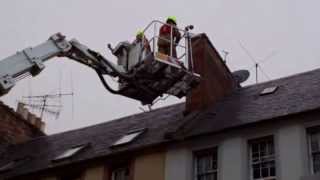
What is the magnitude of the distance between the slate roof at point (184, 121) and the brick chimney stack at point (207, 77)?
46 cm

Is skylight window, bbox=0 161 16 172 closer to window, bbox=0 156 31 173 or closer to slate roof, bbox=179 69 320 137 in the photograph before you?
window, bbox=0 156 31 173

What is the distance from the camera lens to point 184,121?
25.9 metres

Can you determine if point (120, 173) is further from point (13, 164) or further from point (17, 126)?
point (17, 126)

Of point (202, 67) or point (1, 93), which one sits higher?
point (202, 67)

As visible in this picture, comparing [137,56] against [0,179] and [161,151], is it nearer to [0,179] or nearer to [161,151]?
[161,151]

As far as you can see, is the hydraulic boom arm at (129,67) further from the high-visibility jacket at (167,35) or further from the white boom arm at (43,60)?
the high-visibility jacket at (167,35)

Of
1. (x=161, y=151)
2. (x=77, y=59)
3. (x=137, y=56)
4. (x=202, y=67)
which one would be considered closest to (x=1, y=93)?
(x=77, y=59)

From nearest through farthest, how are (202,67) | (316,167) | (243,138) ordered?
(316,167), (243,138), (202,67)

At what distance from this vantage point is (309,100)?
22.7 meters

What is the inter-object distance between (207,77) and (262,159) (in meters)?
6.30

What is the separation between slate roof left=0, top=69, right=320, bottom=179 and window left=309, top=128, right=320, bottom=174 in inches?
29.7

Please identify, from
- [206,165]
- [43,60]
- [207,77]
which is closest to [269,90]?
[207,77]

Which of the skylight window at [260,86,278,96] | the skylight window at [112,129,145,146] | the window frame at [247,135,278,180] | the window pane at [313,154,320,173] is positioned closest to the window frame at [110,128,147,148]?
the skylight window at [112,129,145,146]

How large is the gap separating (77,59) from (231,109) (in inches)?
250
